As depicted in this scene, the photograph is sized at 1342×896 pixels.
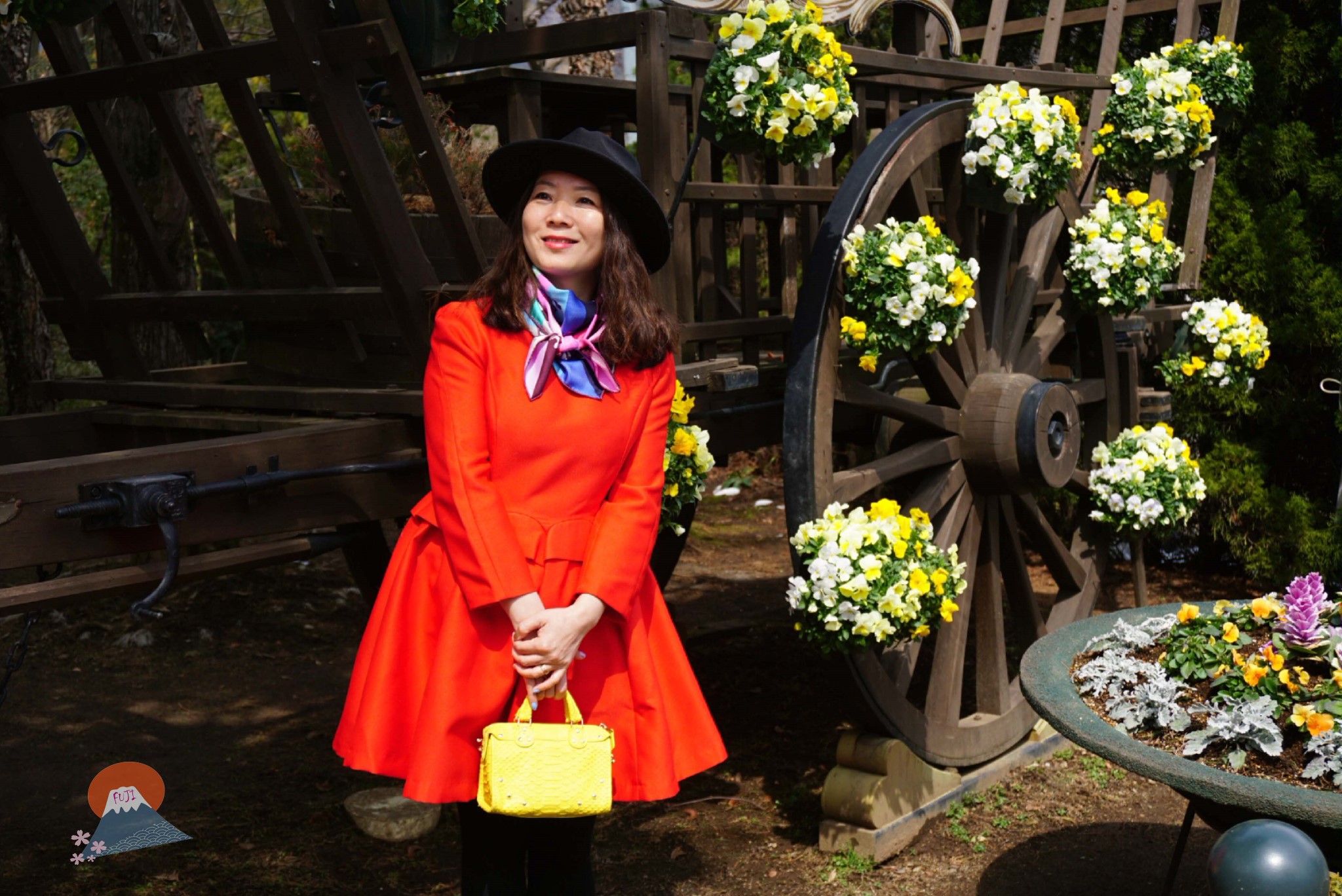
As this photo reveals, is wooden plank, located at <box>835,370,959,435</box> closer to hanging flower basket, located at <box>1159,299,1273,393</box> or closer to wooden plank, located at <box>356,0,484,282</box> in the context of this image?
wooden plank, located at <box>356,0,484,282</box>

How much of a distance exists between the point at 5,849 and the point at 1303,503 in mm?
5169

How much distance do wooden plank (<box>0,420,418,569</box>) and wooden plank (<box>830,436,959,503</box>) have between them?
3.42ft

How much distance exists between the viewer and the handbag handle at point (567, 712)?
2148mm

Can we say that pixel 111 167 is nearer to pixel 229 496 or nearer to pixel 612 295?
pixel 229 496

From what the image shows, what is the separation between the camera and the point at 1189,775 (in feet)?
7.30

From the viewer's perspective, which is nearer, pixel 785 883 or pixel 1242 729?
pixel 1242 729

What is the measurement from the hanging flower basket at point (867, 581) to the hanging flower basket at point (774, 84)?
86 cm

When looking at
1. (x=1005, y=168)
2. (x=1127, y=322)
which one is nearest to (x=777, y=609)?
(x=1127, y=322)

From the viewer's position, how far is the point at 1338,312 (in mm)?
5699

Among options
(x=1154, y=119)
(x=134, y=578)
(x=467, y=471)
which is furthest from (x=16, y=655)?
(x=1154, y=119)

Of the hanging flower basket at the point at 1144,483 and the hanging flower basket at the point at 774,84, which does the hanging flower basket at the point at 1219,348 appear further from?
the hanging flower basket at the point at 774,84

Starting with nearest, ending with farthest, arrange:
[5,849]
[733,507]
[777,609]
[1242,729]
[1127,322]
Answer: [1242,729] → [5,849] → [1127,322] → [777,609] → [733,507]

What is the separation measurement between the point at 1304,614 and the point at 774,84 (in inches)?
59.6

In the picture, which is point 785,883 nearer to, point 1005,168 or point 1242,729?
point 1242,729
